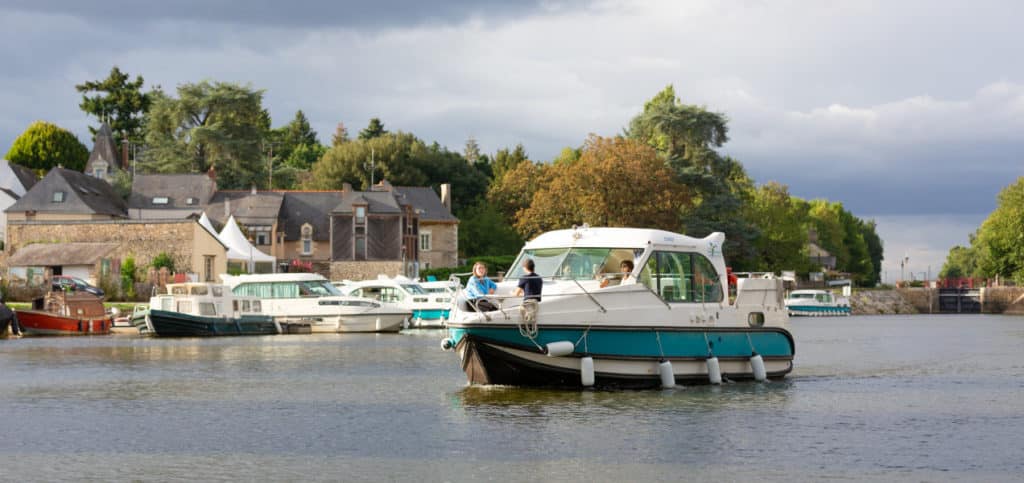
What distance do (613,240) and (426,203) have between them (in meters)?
79.1

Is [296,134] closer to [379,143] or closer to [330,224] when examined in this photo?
[379,143]

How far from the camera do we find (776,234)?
11138 centimetres

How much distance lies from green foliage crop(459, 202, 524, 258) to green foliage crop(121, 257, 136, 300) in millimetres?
39677

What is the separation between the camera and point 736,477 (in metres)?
15.5

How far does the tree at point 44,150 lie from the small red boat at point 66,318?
74.2 metres

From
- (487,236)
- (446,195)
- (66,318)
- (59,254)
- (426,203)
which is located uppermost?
(446,195)

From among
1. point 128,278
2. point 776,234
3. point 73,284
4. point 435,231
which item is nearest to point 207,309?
point 73,284

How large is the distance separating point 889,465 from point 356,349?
93.9ft

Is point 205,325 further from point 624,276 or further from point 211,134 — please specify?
point 211,134

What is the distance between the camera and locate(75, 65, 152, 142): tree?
4995 inches

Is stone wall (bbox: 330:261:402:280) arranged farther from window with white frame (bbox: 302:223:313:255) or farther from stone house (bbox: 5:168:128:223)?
stone house (bbox: 5:168:128:223)

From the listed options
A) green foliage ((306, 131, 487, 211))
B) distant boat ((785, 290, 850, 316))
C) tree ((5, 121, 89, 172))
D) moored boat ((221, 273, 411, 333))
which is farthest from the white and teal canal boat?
tree ((5, 121, 89, 172))

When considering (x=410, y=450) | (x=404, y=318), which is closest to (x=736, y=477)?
(x=410, y=450)

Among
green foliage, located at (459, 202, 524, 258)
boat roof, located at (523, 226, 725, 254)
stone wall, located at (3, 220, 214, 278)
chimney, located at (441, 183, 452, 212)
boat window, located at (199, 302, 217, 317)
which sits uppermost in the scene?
chimney, located at (441, 183, 452, 212)
